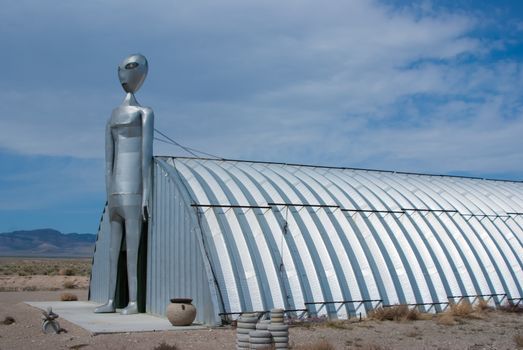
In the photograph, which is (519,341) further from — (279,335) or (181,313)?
(181,313)

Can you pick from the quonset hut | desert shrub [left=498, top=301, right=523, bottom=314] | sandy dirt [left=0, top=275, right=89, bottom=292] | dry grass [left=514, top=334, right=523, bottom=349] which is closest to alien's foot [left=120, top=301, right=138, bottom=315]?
the quonset hut

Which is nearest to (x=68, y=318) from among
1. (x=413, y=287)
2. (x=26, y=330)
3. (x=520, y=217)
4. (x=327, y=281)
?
(x=26, y=330)

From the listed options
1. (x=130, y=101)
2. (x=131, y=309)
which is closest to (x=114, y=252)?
(x=131, y=309)

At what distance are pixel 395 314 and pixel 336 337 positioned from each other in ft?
15.1

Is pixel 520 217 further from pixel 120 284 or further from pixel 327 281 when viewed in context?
pixel 120 284

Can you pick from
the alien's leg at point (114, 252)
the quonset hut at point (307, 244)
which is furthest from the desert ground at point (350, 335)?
the alien's leg at point (114, 252)

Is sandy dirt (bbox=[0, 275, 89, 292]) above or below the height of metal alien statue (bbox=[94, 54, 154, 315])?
below

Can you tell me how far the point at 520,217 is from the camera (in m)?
31.9

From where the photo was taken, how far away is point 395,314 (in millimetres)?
22297

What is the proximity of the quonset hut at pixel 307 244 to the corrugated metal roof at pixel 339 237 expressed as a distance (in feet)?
0.16

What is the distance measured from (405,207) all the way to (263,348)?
49.7 ft

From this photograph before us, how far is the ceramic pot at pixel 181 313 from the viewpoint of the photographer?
65.4 ft

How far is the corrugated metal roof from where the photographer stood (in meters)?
21.9

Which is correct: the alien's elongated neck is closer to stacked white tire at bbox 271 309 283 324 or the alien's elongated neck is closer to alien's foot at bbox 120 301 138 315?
alien's foot at bbox 120 301 138 315
